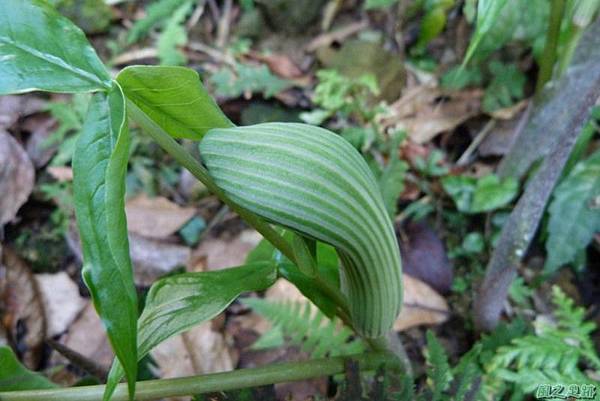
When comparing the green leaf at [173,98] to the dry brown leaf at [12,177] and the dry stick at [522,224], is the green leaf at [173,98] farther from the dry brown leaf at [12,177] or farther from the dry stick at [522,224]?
the dry brown leaf at [12,177]

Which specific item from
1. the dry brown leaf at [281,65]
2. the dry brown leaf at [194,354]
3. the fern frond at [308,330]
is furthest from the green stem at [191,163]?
the dry brown leaf at [281,65]

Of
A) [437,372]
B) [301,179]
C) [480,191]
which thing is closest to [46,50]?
[301,179]

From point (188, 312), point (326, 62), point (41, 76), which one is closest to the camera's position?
point (41, 76)

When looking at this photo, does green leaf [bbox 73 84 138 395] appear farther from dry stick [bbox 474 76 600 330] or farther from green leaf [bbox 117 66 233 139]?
dry stick [bbox 474 76 600 330]

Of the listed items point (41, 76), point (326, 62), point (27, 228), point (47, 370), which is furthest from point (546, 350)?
point (27, 228)

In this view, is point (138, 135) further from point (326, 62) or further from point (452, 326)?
point (452, 326)

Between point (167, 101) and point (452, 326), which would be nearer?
point (167, 101)

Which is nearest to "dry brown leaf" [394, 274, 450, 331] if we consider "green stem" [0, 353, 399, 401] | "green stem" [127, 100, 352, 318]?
"green stem" [0, 353, 399, 401]
